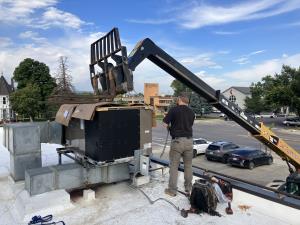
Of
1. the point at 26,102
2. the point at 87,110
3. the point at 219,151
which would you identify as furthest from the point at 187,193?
the point at 26,102

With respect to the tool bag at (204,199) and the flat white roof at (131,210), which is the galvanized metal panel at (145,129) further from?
the tool bag at (204,199)

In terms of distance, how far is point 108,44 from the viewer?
5.02 m

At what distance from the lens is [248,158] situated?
721 inches

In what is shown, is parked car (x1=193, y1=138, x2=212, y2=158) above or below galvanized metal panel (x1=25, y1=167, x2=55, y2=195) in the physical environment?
below

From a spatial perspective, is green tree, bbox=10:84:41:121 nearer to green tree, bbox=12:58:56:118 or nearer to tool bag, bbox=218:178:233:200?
green tree, bbox=12:58:56:118

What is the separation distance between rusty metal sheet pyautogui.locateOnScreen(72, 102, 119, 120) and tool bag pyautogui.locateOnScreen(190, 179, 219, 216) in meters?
1.80

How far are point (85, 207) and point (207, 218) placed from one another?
1751mm

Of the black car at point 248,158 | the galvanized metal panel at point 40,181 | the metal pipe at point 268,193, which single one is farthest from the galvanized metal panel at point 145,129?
the black car at point 248,158

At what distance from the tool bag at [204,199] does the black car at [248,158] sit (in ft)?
49.8

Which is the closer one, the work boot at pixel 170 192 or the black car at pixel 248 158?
the work boot at pixel 170 192

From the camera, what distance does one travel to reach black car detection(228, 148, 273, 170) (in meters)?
18.3

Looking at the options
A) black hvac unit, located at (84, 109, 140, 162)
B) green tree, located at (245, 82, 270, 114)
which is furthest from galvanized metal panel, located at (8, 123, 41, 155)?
green tree, located at (245, 82, 270, 114)

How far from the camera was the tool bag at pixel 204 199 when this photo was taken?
3986 mm

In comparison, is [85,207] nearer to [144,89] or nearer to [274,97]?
[144,89]
